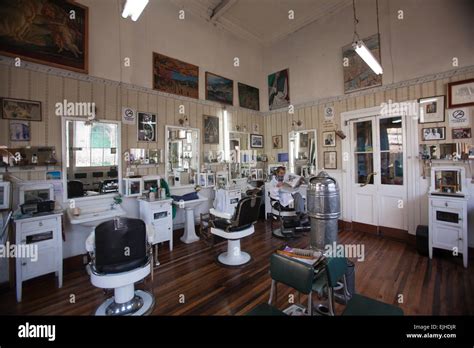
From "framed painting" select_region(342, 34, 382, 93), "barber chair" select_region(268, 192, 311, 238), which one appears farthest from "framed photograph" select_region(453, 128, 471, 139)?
"barber chair" select_region(268, 192, 311, 238)

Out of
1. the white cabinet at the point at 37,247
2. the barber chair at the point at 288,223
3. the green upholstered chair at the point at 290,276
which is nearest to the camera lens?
the green upholstered chair at the point at 290,276

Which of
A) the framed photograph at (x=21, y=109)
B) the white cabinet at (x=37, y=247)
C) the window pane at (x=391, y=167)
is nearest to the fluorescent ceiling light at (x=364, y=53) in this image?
the window pane at (x=391, y=167)

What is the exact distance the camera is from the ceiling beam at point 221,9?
466 centimetres

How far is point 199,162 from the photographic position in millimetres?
4984

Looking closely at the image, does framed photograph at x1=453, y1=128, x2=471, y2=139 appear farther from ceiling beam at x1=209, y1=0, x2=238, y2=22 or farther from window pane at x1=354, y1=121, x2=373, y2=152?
ceiling beam at x1=209, y1=0, x2=238, y2=22

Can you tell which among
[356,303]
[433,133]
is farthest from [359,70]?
[356,303]

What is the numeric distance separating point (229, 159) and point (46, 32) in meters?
3.96

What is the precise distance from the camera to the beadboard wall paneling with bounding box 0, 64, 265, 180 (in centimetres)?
291

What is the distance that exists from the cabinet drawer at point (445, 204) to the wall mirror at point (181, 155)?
14.2 feet

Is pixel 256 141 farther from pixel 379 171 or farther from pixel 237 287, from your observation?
pixel 237 287

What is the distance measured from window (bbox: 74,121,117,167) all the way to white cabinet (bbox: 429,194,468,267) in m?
5.30

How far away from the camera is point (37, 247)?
264 cm

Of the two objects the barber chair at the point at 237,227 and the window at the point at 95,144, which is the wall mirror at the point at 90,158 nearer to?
the window at the point at 95,144

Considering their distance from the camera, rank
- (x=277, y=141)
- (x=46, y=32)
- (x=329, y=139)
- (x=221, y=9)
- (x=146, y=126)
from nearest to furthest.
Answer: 1. (x=46, y=32)
2. (x=146, y=126)
3. (x=221, y=9)
4. (x=329, y=139)
5. (x=277, y=141)
